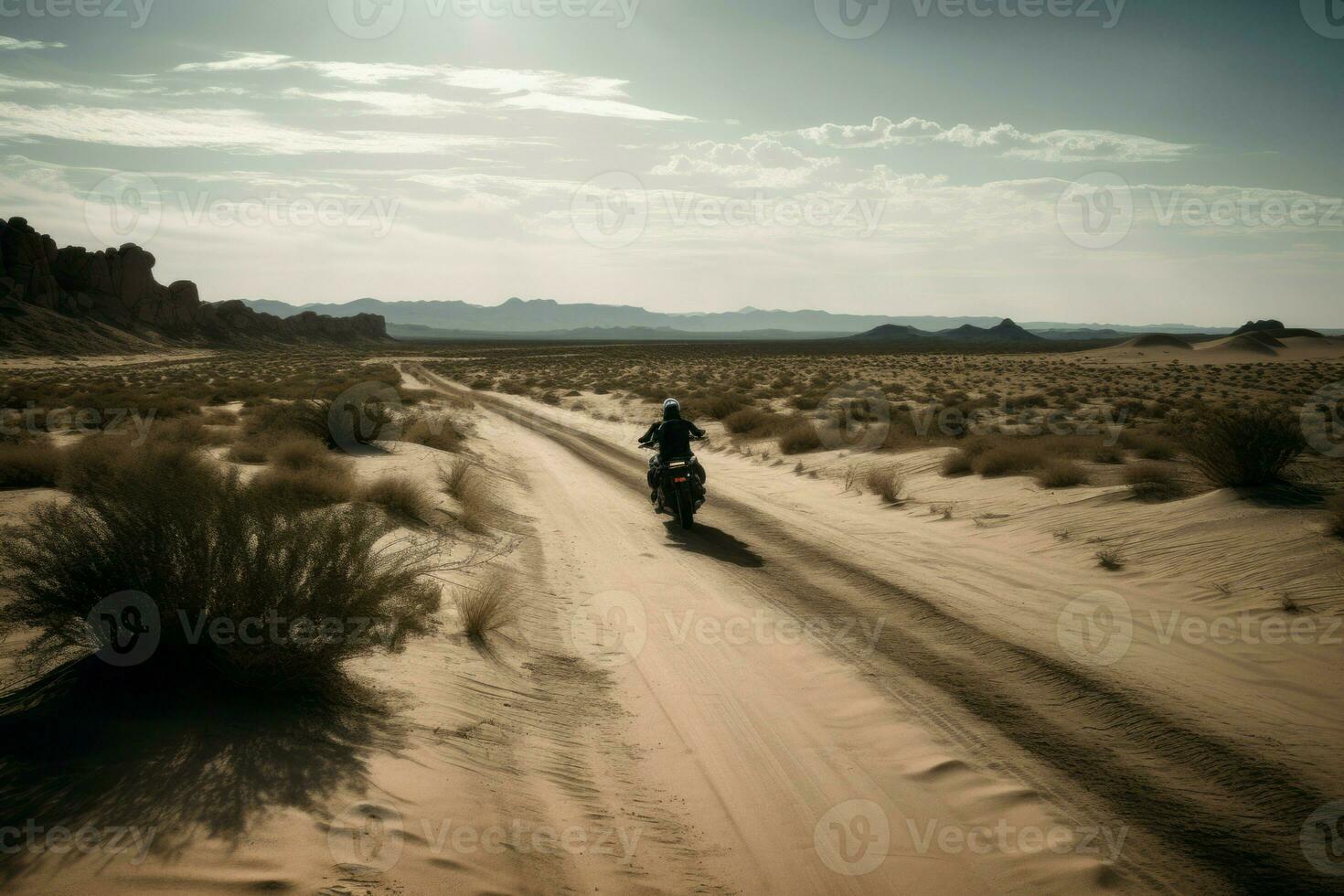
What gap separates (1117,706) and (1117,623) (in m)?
2.13

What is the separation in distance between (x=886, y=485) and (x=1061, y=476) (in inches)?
116

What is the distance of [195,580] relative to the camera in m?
5.06

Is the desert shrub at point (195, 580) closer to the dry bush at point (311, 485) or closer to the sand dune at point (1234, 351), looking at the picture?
the dry bush at point (311, 485)

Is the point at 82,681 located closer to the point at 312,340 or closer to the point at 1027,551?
the point at 1027,551

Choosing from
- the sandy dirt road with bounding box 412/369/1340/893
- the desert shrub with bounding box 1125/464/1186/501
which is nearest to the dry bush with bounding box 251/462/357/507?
the sandy dirt road with bounding box 412/369/1340/893

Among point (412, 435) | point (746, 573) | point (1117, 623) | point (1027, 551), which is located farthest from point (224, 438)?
point (1117, 623)

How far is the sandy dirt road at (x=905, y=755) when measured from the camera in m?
4.17

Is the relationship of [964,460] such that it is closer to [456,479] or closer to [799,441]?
[799,441]

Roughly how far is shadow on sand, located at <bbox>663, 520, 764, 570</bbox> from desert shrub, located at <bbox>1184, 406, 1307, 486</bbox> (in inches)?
271

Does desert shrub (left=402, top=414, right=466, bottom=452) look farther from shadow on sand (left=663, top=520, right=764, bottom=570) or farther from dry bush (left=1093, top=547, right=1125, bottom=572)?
dry bush (left=1093, top=547, right=1125, bottom=572)

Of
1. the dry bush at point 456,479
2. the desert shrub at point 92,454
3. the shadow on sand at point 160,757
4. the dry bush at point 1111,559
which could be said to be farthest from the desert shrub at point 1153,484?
the desert shrub at point 92,454

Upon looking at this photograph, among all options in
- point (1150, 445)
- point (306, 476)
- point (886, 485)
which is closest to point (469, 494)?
point (306, 476)

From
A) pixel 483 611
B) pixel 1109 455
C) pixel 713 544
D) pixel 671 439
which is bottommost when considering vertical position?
pixel 713 544

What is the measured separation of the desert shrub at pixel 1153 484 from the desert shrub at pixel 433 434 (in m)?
14.2
